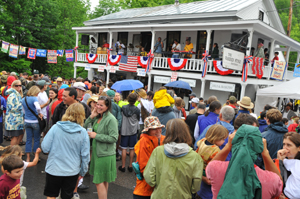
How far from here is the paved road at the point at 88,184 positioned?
4520mm

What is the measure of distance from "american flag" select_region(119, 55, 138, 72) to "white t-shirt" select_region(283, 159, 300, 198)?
14.2m

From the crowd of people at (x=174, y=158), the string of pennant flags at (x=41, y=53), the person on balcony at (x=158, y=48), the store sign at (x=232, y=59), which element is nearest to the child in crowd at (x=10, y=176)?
the crowd of people at (x=174, y=158)

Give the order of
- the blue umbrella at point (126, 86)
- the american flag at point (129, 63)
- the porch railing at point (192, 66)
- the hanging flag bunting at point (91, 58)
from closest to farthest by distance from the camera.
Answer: the blue umbrella at point (126, 86) → the porch railing at point (192, 66) → the american flag at point (129, 63) → the hanging flag bunting at point (91, 58)

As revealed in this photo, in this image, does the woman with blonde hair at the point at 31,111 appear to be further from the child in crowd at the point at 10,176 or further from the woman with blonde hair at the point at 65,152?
the child in crowd at the point at 10,176

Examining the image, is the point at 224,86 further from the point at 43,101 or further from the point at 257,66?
the point at 43,101

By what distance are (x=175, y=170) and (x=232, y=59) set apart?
9882 millimetres

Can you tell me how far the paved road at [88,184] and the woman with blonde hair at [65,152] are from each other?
1378 millimetres

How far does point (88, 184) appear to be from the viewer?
5051 mm

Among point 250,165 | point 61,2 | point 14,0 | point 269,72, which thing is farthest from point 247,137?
point 61,2

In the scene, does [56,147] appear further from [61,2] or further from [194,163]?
[61,2]

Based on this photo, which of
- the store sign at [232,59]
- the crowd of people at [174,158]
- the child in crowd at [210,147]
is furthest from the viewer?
the store sign at [232,59]

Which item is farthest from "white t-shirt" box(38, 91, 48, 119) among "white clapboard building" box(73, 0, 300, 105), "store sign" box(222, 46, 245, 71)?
"white clapboard building" box(73, 0, 300, 105)

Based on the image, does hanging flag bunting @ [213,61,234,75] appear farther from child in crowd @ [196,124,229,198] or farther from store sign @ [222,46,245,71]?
child in crowd @ [196,124,229,198]

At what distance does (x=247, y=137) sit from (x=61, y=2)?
128 ft
